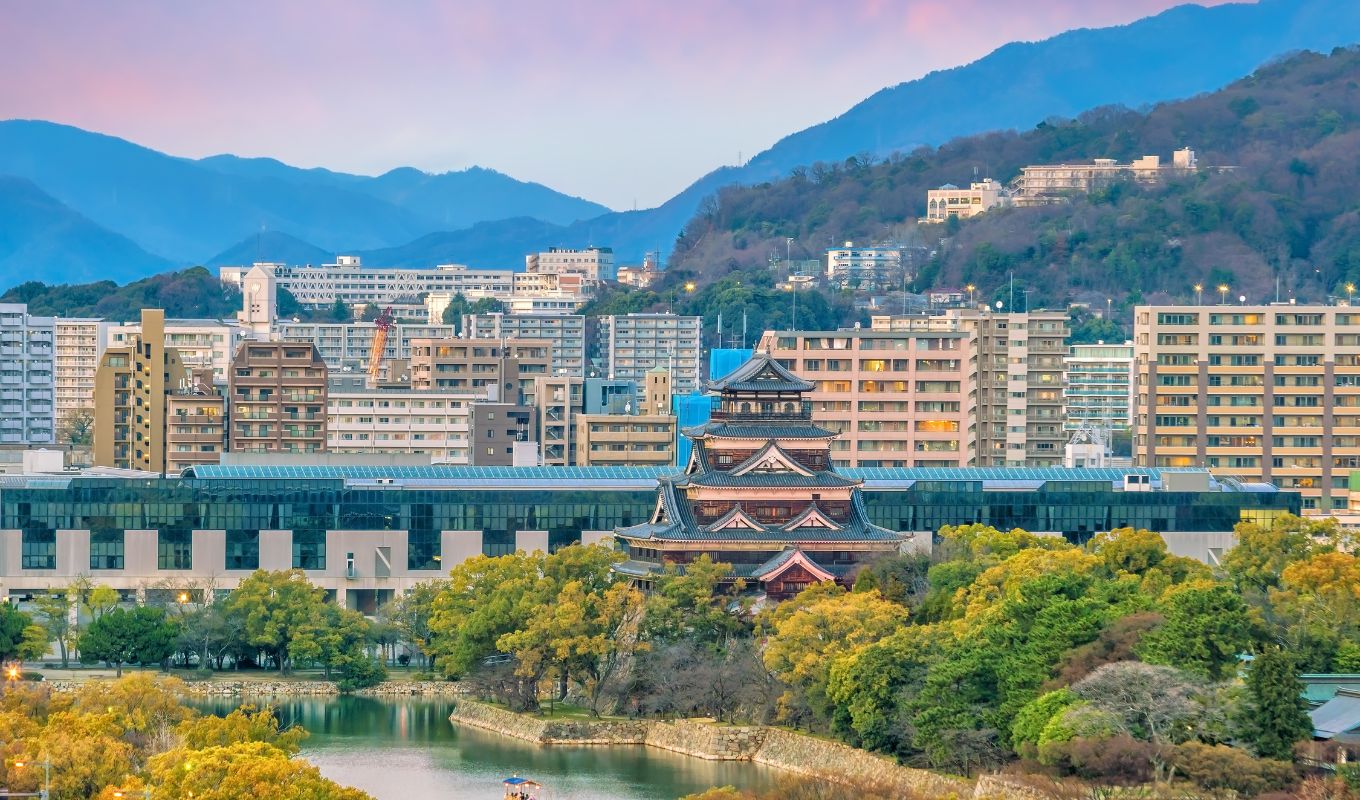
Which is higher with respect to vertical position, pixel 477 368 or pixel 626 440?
pixel 477 368

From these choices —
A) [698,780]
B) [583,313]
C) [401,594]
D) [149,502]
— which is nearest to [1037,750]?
[698,780]

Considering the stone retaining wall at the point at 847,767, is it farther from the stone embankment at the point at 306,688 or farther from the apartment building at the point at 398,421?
the apartment building at the point at 398,421

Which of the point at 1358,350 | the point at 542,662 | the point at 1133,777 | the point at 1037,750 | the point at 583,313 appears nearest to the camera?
the point at 1133,777

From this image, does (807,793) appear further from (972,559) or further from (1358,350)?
(1358,350)

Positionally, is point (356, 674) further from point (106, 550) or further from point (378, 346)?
point (378, 346)

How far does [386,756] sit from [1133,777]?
1902 centimetres

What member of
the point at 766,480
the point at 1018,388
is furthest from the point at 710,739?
the point at 1018,388

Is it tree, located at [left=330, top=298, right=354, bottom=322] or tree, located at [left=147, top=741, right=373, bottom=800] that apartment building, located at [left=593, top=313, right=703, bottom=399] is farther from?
tree, located at [left=147, top=741, right=373, bottom=800]

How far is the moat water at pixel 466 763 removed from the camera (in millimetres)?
54906

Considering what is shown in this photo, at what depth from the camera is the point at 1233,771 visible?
44.9 metres

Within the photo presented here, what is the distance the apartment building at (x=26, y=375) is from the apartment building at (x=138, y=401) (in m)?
27.6

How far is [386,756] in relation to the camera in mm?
58938

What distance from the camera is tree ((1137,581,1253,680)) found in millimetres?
49719

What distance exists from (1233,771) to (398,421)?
243 ft
